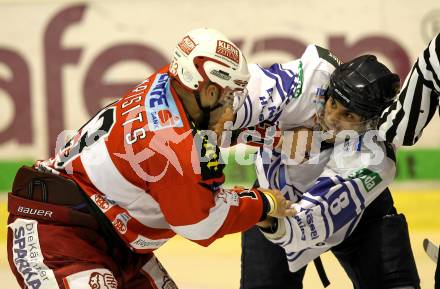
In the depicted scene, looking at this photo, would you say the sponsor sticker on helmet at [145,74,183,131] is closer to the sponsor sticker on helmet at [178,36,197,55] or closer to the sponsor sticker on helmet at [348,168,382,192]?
the sponsor sticker on helmet at [178,36,197,55]

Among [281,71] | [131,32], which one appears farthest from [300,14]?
[281,71]

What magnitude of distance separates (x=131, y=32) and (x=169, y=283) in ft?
10.1

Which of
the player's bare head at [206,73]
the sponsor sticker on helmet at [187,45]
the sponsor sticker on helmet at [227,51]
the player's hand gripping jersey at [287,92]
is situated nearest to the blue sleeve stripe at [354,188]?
the player's hand gripping jersey at [287,92]

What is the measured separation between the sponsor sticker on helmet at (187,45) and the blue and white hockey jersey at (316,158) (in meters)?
0.46

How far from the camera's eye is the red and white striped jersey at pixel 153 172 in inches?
113

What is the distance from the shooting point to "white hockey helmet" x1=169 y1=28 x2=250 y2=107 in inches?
115

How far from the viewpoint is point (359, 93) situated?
127 inches

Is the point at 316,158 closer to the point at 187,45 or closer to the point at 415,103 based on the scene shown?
the point at 415,103

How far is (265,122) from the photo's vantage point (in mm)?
3531

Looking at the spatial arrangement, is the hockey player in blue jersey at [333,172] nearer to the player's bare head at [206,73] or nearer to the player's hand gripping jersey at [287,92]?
the player's hand gripping jersey at [287,92]

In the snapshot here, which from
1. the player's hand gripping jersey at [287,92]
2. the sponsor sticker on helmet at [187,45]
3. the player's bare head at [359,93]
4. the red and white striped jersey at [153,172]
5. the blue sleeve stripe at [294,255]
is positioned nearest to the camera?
the red and white striped jersey at [153,172]

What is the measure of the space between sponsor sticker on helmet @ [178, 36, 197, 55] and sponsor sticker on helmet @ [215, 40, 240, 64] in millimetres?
87

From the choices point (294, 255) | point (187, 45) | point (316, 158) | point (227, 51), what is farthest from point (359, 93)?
point (294, 255)

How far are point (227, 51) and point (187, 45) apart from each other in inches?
5.7
